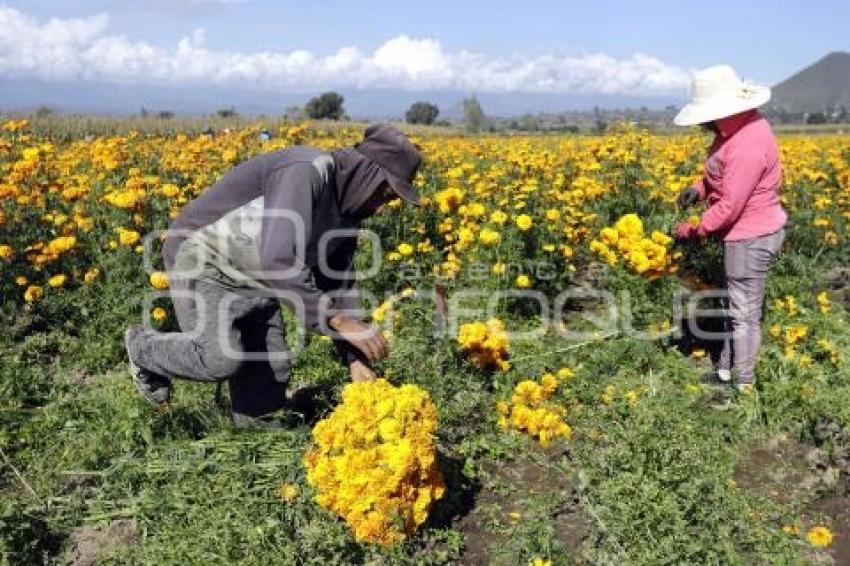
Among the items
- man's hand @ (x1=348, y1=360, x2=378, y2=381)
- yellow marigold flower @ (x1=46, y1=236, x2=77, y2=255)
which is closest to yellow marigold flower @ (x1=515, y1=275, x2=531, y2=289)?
man's hand @ (x1=348, y1=360, x2=378, y2=381)

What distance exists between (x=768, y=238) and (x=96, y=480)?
12.9 feet

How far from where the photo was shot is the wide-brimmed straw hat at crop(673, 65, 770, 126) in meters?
4.40

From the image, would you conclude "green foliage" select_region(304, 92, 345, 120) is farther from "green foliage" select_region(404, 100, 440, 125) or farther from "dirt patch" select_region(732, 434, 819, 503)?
"dirt patch" select_region(732, 434, 819, 503)

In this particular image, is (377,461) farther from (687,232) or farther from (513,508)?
(687,232)

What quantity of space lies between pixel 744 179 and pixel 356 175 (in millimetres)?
2422

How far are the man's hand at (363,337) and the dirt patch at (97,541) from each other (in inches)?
51.3

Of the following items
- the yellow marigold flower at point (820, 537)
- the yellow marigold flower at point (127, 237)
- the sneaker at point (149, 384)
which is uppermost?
the yellow marigold flower at point (127, 237)

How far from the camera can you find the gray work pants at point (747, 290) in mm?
4590

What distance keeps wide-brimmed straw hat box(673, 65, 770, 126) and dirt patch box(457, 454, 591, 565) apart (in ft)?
7.36

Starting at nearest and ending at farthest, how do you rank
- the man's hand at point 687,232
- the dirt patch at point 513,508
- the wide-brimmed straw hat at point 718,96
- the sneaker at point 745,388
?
1. the dirt patch at point 513,508
2. the wide-brimmed straw hat at point 718,96
3. the sneaker at point 745,388
4. the man's hand at point 687,232

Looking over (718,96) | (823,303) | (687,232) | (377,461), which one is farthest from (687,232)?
(377,461)

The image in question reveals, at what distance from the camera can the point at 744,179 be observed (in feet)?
14.4

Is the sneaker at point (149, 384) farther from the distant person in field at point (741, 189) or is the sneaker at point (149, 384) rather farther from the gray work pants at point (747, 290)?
the gray work pants at point (747, 290)

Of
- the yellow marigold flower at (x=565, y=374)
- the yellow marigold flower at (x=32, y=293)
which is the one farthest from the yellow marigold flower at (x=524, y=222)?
the yellow marigold flower at (x=32, y=293)
